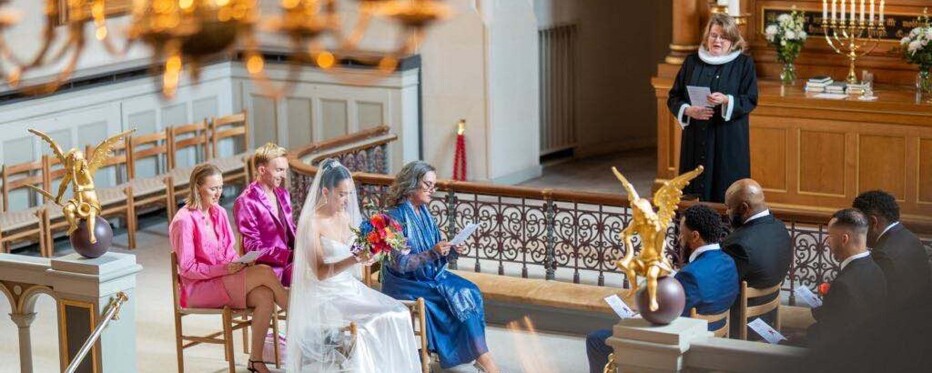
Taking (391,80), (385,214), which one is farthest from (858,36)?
(385,214)

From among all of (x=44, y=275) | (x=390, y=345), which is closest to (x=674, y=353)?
(x=390, y=345)

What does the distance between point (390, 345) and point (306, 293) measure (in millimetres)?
530

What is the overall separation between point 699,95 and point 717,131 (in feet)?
1.06

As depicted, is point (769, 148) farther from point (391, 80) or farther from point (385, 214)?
point (385, 214)

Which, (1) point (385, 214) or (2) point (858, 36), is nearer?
(1) point (385, 214)

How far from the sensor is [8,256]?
7496 mm

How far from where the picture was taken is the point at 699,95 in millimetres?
9672

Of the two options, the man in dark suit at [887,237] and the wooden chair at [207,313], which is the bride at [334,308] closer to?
the wooden chair at [207,313]

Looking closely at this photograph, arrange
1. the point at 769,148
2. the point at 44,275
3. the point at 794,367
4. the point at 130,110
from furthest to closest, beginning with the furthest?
the point at 130,110 → the point at 769,148 → the point at 44,275 → the point at 794,367

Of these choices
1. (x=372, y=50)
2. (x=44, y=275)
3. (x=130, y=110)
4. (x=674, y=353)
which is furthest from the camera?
(x=372, y=50)

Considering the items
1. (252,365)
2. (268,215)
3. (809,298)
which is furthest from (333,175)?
(809,298)

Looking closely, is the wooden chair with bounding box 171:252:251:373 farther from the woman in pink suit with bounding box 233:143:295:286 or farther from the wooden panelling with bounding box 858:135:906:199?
the wooden panelling with bounding box 858:135:906:199

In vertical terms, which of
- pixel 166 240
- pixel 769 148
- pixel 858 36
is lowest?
pixel 166 240

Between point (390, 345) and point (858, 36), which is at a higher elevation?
point (858, 36)
